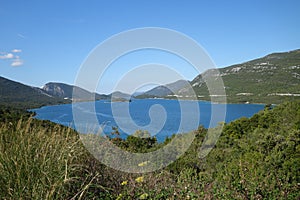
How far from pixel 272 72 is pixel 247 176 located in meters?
116

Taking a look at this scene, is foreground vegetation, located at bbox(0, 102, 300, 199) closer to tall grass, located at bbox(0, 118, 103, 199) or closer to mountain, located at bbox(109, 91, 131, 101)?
tall grass, located at bbox(0, 118, 103, 199)

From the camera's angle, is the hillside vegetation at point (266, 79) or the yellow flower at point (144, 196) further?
the hillside vegetation at point (266, 79)

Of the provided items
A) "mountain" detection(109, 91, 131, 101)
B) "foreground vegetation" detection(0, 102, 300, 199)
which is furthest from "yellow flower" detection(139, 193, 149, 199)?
"mountain" detection(109, 91, 131, 101)

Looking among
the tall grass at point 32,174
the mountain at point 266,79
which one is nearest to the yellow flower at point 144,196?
the tall grass at point 32,174

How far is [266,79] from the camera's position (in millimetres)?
103062

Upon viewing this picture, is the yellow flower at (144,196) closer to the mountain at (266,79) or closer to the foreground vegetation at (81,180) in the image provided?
the foreground vegetation at (81,180)

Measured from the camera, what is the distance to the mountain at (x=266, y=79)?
3174 inches

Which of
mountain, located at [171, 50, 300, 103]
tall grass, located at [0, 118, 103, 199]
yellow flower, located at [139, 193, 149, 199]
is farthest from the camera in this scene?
mountain, located at [171, 50, 300, 103]

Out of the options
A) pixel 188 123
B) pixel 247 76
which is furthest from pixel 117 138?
pixel 247 76

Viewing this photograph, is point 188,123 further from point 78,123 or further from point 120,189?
point 120,189

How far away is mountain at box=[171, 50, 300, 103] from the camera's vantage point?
8062 centimetres

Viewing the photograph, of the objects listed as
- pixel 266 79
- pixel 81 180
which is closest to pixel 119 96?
pixel 81 180

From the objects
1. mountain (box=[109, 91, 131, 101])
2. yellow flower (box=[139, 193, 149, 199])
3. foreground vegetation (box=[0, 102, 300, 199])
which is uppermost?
mountain (box=[109, 91, 131, 101])

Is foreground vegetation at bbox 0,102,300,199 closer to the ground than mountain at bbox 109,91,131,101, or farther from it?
closer to the ground
